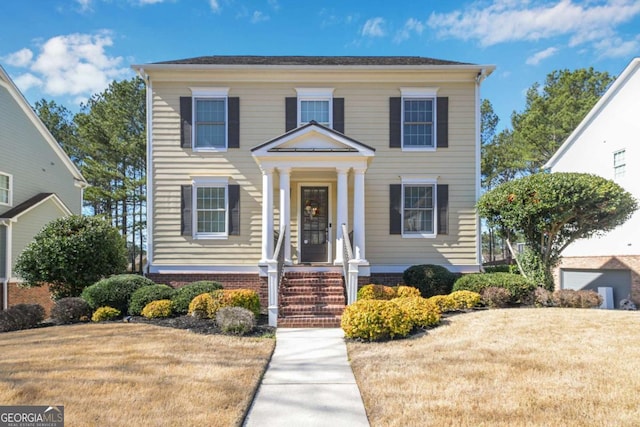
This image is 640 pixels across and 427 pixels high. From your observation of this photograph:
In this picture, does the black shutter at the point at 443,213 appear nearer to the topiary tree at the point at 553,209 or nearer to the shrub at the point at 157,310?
the topiary tree at the point at 553,209

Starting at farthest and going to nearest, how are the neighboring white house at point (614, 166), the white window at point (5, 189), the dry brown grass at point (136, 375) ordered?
the white window at point (5, 189)
the neighboring white house at point (614, 166)
the dry brown grass at point (136, 375)

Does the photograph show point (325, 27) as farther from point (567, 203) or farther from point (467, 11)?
point (567, 203)

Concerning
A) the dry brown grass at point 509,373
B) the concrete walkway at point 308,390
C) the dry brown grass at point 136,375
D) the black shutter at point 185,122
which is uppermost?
the black shutter at point 185,122

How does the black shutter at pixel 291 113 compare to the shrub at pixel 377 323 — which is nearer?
the shrub at pixel 377 323

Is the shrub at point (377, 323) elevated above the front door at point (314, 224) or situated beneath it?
situated beneath

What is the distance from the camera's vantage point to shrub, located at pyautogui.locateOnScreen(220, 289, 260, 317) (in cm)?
954

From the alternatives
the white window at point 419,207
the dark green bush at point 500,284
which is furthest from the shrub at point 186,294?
the dark green bush at point 500,284

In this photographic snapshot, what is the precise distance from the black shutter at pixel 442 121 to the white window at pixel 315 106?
332 cm

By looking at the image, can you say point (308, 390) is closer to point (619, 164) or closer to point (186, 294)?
point (186, 294)

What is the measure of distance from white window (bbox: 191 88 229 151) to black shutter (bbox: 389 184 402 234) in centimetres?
530

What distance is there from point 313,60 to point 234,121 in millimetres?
3389

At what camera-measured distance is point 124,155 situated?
27.8 metres

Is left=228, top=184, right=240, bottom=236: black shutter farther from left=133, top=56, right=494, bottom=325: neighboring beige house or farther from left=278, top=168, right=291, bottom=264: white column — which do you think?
left=278, top=168, right=291, bottom=264: white column

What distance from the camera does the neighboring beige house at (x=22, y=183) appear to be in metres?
15.2
